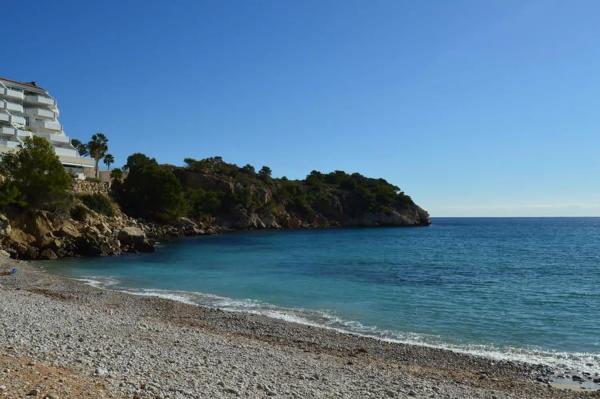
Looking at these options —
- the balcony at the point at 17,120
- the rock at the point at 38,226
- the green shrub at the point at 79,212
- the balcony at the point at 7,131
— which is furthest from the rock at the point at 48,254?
the balcony at the point at 17,120

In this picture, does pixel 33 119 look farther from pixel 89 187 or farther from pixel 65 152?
pixel 89 187

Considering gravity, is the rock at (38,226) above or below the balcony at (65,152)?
below

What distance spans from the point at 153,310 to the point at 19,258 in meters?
30.1

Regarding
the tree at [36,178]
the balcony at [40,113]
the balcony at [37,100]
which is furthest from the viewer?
the balcony at [37,100]

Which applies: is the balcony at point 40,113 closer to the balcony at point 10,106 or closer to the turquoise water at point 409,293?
the balcony at point 10,106

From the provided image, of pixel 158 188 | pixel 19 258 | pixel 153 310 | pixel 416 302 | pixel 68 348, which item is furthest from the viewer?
pixel 158 188


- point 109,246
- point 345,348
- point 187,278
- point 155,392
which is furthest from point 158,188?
point 155,392

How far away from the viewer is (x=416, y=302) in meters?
29.2

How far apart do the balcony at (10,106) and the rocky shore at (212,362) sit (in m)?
64.4

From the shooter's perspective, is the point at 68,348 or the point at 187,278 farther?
the point at 187,278

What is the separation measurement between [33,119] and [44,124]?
83.0 inches

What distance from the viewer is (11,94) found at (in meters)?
80.8

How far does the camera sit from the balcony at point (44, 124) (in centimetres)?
8269

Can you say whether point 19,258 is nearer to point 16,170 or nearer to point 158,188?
point 16,170
